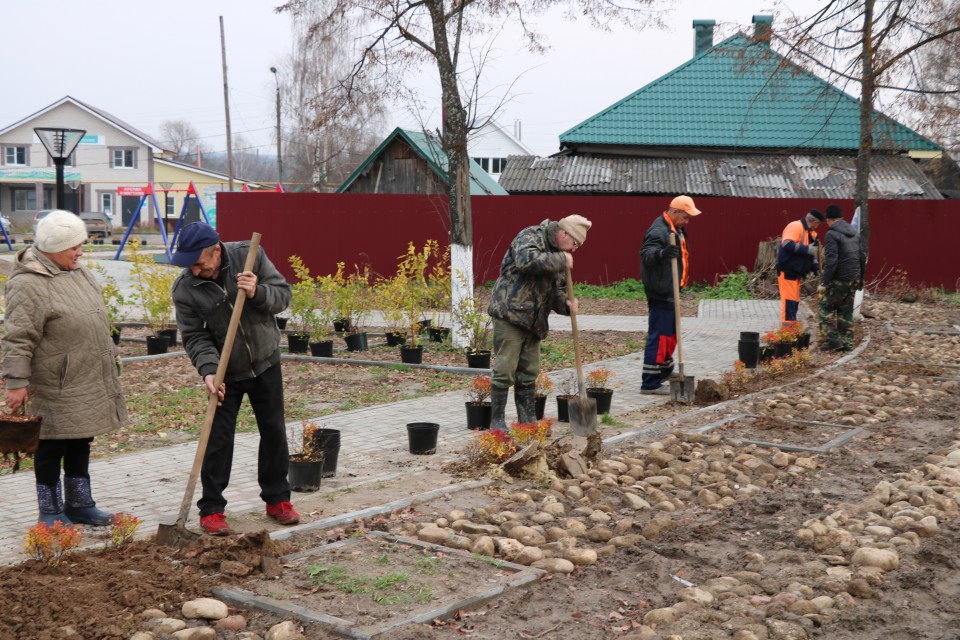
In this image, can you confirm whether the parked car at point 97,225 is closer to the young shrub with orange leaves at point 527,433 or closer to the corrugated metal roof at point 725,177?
the corrugated metal roof at point 725,177

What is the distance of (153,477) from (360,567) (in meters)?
2.52

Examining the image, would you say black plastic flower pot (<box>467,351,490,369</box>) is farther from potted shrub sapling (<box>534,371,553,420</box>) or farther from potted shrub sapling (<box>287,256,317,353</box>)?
potted shrub sapling (<box>534,371,553,420</box>)

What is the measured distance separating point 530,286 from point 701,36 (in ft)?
88.3

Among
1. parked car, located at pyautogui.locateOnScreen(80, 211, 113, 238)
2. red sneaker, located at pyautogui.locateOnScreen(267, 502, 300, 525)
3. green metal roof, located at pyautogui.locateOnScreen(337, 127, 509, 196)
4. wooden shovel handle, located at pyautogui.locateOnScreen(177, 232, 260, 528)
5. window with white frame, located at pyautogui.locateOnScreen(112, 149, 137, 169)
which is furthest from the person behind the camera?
window with white frame, located at pyautogui.locateOnScreen(112, 149, 137, 169)

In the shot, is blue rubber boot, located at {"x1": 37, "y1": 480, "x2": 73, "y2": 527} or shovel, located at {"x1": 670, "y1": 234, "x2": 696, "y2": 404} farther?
shovel, located at {"x1": 670, "y1": 234, "x2": 696, "y2": 404}

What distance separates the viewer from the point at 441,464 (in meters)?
6.77

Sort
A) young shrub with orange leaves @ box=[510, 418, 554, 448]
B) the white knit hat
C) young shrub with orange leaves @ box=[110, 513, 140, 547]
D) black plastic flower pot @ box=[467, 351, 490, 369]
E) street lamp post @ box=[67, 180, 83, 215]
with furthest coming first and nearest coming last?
1. street lamp post @ box=[67, 180, 83, 215]
2. black plastic flower pot @ box=[467, 351, 490, 369]
3. young shrub with orange leaves @ box=[510, 418, 554, 448]
4. the white knit hat
5. young shrub with orange leaves @ box=[110, 513, 140, 547]

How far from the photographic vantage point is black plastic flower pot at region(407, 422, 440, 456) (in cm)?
706

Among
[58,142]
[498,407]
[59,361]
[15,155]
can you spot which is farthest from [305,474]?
[15,155]

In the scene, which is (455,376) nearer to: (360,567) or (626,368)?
(626,368)

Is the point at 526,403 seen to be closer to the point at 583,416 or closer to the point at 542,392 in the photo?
the point at 583,416

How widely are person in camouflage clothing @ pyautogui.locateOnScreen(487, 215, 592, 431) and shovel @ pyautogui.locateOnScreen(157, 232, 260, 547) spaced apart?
8.34 ft

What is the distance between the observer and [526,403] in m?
7.49

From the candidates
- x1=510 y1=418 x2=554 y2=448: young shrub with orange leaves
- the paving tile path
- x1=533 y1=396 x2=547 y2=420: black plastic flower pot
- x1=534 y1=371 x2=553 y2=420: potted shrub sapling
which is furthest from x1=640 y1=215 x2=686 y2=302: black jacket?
x1=510 y1=418 x2=554 y2=448: young shrub with orange leaves
